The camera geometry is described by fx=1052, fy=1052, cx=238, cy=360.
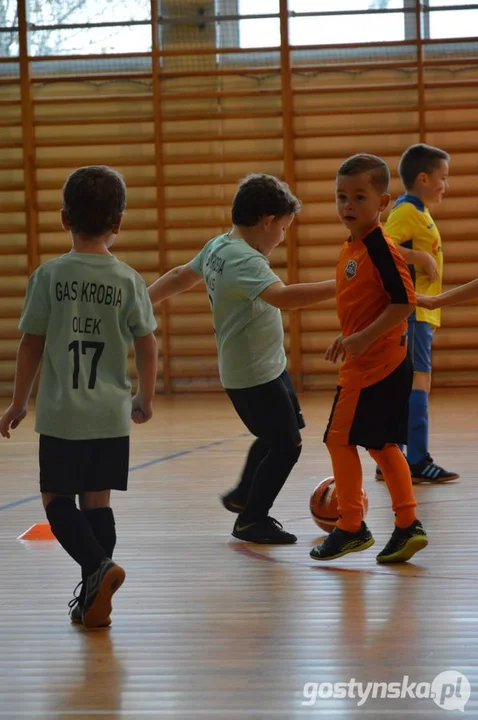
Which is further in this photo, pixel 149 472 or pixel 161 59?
pixel 161 59

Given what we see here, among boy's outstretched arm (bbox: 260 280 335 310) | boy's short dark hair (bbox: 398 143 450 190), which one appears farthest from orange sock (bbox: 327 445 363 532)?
boy's short dark hair (bbox: 398 143 450 190)

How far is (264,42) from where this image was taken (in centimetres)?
990

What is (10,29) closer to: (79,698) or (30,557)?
(30,557)

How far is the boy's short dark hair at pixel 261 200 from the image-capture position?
128 inches

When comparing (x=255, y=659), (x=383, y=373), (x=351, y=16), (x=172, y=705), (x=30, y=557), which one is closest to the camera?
(x=172, y=705)

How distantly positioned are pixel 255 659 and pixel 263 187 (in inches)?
64.8

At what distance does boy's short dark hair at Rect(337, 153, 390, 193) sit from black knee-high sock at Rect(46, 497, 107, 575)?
122cm

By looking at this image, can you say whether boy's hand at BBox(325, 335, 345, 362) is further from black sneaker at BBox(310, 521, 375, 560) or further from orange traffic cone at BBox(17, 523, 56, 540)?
orange traffic cone at BBox(17, 523, 56, 540)

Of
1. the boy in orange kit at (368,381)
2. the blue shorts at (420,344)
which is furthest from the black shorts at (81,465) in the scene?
the blue shorts at (420,344)

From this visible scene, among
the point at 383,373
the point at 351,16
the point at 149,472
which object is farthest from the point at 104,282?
the point at 351,16

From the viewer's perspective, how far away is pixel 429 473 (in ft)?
14.4

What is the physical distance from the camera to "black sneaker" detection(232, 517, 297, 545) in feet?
10.7

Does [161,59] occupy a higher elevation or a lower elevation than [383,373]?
higher

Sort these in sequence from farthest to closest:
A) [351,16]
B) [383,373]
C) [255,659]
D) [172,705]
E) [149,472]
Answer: [351,16] < [149,472] < [383,373] < [255,659] < [172,705]
